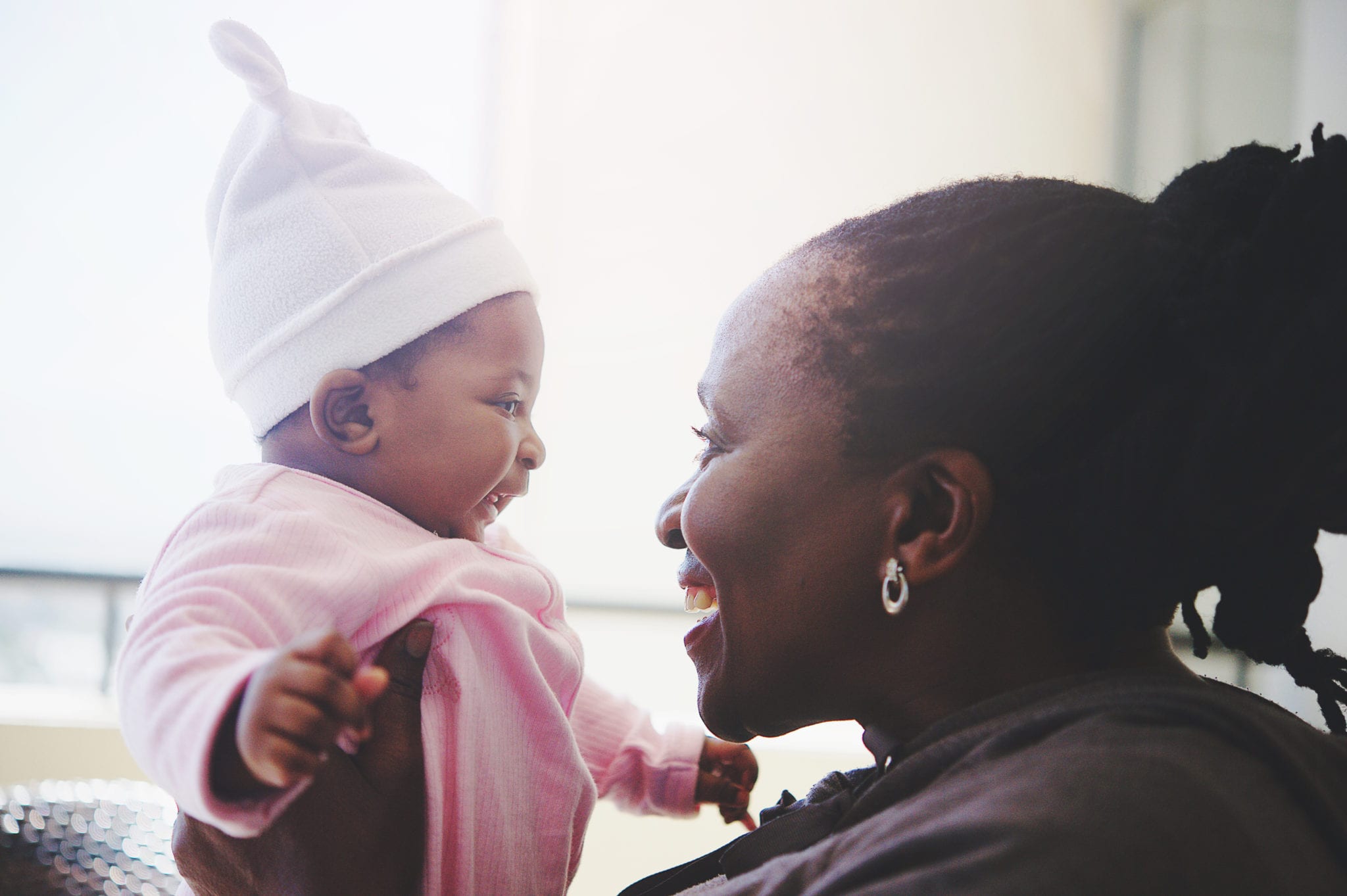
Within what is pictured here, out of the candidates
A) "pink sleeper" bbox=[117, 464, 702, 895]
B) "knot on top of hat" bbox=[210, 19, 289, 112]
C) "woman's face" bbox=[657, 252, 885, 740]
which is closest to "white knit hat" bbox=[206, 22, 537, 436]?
"knot on top of hat" bbox=[210, 19, 289, 112]

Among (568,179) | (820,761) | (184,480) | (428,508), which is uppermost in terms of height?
(568,179)

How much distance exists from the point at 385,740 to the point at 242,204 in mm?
631

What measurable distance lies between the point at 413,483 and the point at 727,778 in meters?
0.58

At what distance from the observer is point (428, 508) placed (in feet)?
3.36

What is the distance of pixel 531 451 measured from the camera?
109 cm

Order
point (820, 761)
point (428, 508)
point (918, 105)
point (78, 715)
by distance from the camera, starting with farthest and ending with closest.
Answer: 1. point (918, 105)
2. point (820, 761)
3. point (78, 715)
4. point (428, 508)

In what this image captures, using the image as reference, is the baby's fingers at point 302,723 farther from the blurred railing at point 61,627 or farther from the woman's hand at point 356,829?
the blurred railing at point 61,627

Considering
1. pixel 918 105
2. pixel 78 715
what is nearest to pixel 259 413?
pixel 78 715

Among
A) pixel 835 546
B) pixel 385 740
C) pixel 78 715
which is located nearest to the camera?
pixel 835 546

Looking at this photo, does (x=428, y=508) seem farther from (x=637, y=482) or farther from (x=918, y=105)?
(x=918, y=105)

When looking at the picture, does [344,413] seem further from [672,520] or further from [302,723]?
[302,723]

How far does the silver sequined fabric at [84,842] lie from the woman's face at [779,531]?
2.62ft

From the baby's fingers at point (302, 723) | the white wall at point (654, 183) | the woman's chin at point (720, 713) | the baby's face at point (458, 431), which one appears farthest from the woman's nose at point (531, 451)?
the white wall at point (654, 183)

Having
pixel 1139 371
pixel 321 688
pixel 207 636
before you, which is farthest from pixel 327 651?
pixel 1139 371
